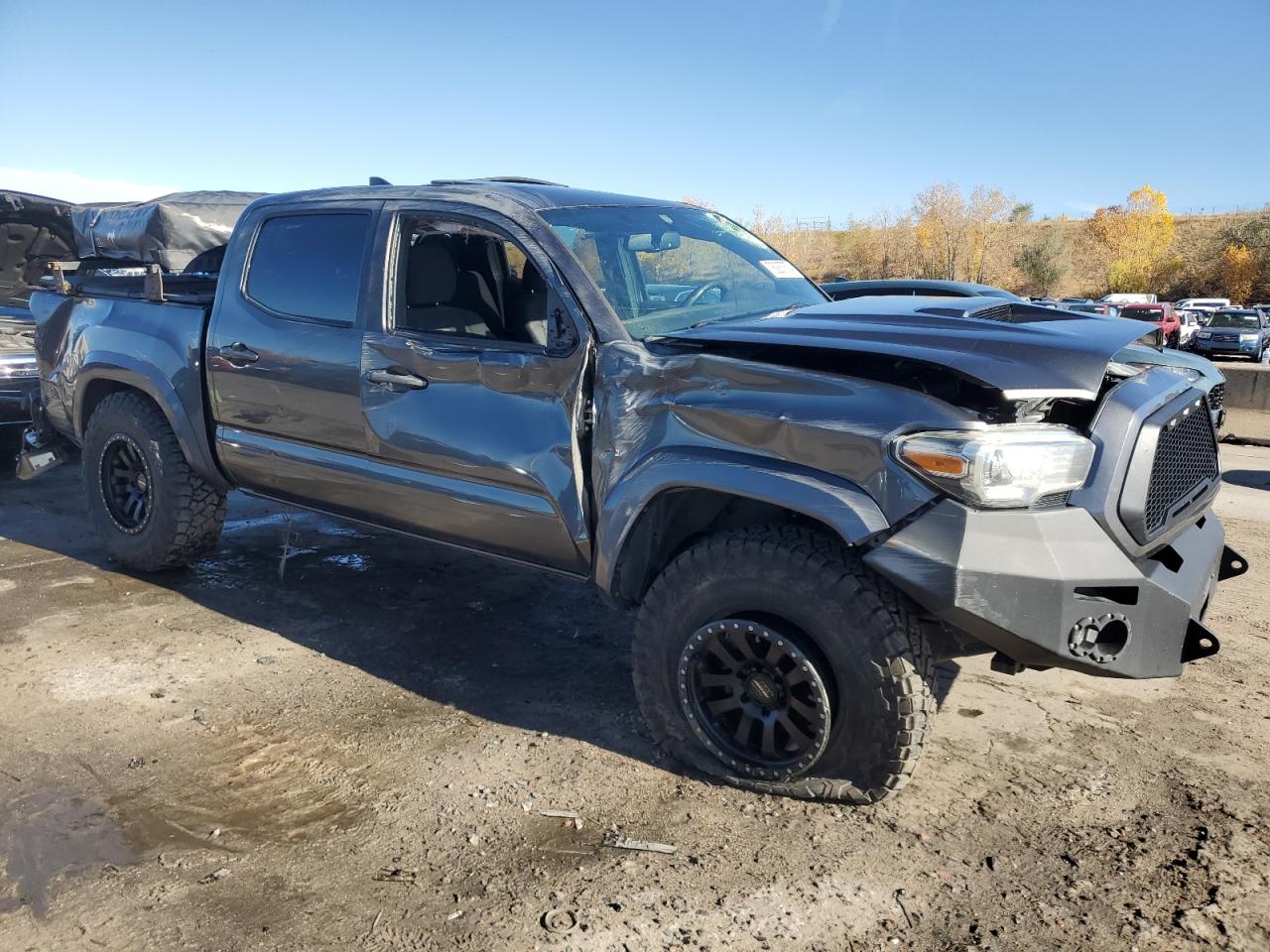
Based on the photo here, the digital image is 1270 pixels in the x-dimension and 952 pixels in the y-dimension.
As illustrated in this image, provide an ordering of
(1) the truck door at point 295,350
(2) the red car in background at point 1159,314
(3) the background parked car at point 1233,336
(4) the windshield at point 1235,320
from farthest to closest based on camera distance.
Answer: (2) the red car in background at point 1159,314 < (4) the windshield at point 1235,320 < (3) the background parked car at point 1233,336 < (1) the truck door at point 295,350

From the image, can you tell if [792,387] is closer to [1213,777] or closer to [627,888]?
[627,888]

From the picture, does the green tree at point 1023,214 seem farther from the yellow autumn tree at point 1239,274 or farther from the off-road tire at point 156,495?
the off-road tire at point 156,495

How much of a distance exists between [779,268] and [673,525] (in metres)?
1.55

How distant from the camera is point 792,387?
281cm

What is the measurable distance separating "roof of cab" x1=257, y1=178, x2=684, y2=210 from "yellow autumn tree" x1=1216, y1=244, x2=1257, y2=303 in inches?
2683

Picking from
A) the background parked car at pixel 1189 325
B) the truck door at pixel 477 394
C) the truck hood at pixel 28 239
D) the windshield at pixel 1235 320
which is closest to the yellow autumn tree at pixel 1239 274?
the background parked car at pixel 1189 325

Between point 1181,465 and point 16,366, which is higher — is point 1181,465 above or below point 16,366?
above

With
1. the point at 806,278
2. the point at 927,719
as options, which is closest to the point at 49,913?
the point at 927,719

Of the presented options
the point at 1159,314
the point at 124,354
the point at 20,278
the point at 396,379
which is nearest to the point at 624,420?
the point at 396,379

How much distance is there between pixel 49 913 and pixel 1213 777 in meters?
3.44

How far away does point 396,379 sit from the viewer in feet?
12.3

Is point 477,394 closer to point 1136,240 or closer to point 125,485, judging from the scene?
point 125,485

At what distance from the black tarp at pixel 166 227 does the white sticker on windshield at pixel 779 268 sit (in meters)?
4.97

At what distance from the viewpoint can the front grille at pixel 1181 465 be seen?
281 cm
